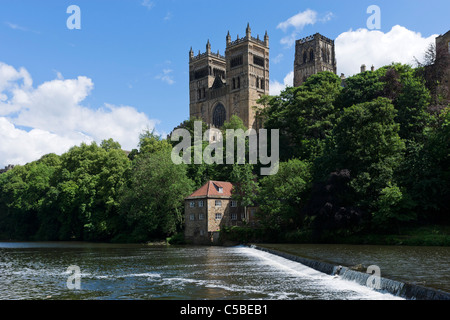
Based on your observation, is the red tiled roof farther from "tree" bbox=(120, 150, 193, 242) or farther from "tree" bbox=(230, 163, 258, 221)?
"tree" bbox=(120, 150, 193, 242)

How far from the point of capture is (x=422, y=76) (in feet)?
198

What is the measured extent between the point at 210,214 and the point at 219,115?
96.2 meters

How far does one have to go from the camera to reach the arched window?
150 meters

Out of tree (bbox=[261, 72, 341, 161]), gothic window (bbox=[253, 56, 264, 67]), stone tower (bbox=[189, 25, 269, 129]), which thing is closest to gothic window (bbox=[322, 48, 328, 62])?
stone tower (bbox=[189, 25, 269, 129])

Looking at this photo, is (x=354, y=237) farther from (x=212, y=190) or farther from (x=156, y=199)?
(x=156, y=199)

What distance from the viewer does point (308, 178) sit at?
5438 cm

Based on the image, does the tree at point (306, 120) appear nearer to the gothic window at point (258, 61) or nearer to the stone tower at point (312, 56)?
the stone tower at point (312, 56)

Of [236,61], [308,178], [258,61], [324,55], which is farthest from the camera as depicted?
[258,61]

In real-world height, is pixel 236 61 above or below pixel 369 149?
above

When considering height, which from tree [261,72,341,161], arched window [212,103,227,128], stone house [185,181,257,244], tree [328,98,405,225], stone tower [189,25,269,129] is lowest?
stone house [185,181,257,244]

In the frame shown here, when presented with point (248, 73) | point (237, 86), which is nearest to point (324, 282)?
point (248, 73)

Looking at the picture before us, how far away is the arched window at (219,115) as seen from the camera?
150 m

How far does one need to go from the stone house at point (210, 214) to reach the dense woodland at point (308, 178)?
181 cm

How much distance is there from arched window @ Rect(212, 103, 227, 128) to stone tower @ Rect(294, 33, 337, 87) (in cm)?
2397
